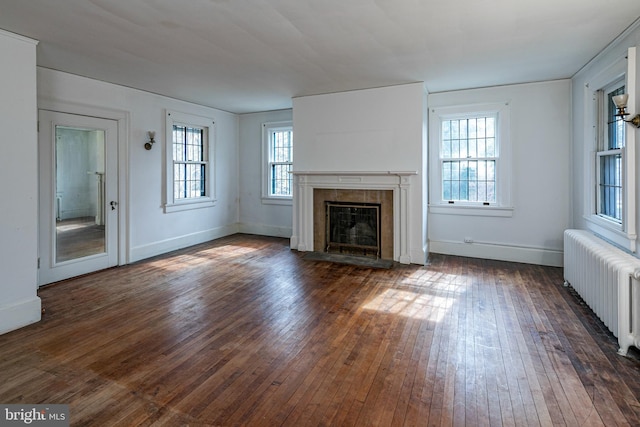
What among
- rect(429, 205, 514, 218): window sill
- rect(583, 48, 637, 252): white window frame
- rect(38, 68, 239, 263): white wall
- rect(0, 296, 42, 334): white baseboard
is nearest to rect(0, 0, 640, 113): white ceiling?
rect(38, 68, 239, 263): white wall

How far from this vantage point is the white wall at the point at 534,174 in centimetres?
491

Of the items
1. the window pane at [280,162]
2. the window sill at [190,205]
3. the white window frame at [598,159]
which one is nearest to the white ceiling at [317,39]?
the white window frame at [598,159]

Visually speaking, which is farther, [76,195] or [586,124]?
[76,195]

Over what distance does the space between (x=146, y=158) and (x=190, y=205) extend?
123 centimetres

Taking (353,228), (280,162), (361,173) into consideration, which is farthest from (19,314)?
(280,162)

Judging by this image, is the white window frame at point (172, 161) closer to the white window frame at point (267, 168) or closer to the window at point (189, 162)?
the window at point (189, 162)

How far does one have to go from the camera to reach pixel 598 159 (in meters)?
4.01

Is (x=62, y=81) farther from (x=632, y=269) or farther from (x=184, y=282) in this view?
(x=632, y=269)

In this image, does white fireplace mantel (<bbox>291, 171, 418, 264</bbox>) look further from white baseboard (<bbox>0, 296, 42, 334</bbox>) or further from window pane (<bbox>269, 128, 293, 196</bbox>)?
white baseboard (<bbox>0, 296, 42, 334</bbox>)

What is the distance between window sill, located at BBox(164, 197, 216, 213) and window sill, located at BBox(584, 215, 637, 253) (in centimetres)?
611

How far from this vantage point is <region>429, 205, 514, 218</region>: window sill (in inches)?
206

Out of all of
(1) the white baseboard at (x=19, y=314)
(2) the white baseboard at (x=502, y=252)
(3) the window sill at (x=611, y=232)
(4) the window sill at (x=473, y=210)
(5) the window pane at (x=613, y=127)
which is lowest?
(1) the white baseboard at (x=19, y=314)

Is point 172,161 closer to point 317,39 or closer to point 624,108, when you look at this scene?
point 317,39

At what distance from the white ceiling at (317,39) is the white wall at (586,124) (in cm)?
13
